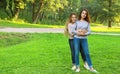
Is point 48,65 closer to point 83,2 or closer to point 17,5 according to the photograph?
point 17,5

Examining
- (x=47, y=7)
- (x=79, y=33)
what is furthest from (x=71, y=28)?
(x=47, y=7)

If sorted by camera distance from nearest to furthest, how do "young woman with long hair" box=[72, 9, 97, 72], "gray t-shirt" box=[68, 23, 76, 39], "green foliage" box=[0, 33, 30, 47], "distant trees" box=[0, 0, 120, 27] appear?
1. "young woman with long hair" box=[72, 9, 97, 72]
2. "gray t-shirt" box=[68, 23, 76, 39]
3. "green foliage" box=[0, 33, 30, 47]
4. "distant trees" box=[0, 0, 120, 27]

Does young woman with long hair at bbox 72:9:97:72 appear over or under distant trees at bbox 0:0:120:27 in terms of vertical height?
over

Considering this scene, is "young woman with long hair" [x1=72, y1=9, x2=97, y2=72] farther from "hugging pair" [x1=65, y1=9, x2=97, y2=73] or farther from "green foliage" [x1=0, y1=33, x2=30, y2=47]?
"green foliage" [x1=0, y1=33, x2=30, y2=47]

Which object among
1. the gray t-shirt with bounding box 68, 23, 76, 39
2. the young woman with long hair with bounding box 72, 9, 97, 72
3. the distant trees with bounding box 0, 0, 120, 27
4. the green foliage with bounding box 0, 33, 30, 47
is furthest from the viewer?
the distant trees with bounding box 0, 0, 120, 27

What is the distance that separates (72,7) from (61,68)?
5687 cm

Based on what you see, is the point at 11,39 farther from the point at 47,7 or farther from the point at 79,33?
the point at 47,7

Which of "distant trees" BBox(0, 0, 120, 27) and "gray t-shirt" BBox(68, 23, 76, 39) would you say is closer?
"gray t-shirt" BBox(68, 23, 76, 39)

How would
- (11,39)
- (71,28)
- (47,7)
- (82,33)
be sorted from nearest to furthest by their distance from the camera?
(82,33)
(71,28)
(11,39)
(47,7)

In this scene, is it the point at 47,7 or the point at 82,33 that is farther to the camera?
the point at 47,7

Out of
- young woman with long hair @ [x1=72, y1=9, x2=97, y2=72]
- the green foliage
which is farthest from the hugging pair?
the green foliage

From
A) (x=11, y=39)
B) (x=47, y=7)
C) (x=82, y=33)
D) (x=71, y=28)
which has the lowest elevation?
(x=11, y=39)

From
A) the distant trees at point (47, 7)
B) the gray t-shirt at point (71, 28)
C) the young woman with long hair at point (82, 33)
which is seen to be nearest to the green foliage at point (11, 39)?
the gray t-shirt at point (71, 28)

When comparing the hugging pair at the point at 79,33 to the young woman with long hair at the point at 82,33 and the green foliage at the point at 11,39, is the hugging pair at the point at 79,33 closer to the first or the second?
the young woman with long hair at the point at 82,33
